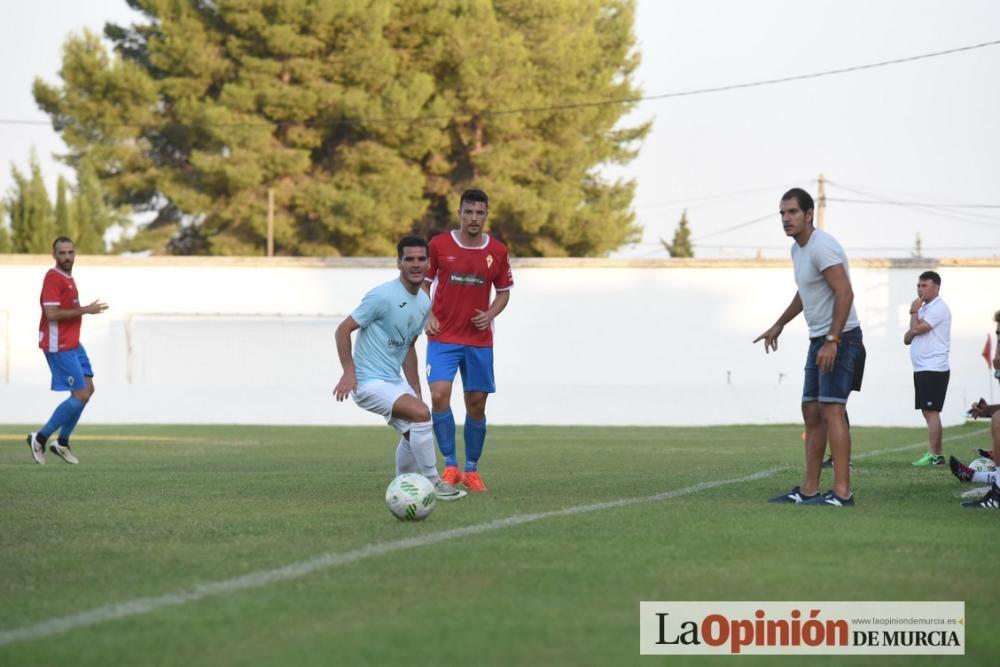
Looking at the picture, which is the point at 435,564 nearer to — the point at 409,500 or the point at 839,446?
the point at 409,500

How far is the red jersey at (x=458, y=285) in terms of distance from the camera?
37.3 ft

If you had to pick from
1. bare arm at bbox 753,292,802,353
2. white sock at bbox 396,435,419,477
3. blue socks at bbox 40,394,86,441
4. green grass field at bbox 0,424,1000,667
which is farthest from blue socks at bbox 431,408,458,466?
blue socks at bbox 40,394,86,441

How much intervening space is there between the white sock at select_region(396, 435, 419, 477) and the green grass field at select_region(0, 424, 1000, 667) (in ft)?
0.88

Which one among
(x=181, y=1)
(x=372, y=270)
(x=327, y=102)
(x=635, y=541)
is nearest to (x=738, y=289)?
(x=372, y=270)

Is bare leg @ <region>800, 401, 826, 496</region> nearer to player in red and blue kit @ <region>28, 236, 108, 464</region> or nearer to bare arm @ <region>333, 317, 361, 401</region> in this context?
bare arm @ <region>333, 317, 361, 401</region>

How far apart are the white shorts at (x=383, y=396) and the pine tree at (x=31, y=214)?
4354 cm

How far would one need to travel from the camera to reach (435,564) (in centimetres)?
671

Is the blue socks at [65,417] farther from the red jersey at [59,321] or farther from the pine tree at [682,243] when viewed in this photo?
the pine tree at [682,243]

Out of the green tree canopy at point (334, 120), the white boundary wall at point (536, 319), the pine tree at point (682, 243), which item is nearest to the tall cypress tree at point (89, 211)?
the green tree canopy at point (334, 120)

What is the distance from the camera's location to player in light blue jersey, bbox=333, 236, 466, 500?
32.2 feet

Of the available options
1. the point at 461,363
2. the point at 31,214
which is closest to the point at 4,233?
the point at 31,214

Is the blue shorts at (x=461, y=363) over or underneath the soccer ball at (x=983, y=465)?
over

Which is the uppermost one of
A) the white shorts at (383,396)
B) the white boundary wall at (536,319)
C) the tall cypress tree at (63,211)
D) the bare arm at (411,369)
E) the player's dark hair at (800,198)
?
the tall cypress tree at (63,211)

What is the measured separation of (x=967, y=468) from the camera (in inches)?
453
